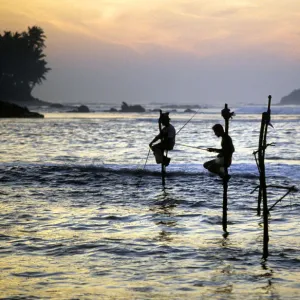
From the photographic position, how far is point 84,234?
9906mm

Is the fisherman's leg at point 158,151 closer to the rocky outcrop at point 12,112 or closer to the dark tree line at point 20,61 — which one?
the rocky outcrop at point 12,112

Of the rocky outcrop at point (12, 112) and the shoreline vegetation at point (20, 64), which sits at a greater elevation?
the shoreline vegetation at point (20, 64)

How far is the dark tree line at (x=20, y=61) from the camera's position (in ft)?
381

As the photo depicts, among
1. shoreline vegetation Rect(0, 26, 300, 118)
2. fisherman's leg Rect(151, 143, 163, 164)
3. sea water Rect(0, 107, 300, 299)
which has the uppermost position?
shoreline vegetation Rect(0, 26, 300, 118)

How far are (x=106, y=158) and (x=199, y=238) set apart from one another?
15.8 m

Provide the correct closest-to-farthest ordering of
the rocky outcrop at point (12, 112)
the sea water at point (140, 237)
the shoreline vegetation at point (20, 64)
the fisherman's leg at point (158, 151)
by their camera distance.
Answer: the sea water at point (140, 237) → the fisherman's leg at point (158, 151) → the rocky outcrop at point (12, 112) → the shoreline vegetation at point (20, 64)

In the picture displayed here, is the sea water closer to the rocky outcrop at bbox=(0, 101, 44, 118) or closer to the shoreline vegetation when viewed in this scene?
the rocky outcrop at bbox=(0, 101, 44, 118)

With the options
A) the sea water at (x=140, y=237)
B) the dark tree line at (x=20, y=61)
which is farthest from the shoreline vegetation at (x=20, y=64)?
the sea water at (x=140, y=237)

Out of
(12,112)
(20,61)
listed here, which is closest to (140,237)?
(12,112)

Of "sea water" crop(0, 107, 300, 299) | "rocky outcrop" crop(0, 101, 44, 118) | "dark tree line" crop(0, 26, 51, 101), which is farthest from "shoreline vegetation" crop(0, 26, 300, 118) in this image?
"sea water" crop(0, 107, 300, 299)

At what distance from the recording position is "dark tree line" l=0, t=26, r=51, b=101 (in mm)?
116250

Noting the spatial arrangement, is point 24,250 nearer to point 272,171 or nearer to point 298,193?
point 298,193

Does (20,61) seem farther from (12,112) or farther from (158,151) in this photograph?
(158,151)

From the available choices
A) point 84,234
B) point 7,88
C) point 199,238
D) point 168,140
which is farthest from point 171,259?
point 7,88
